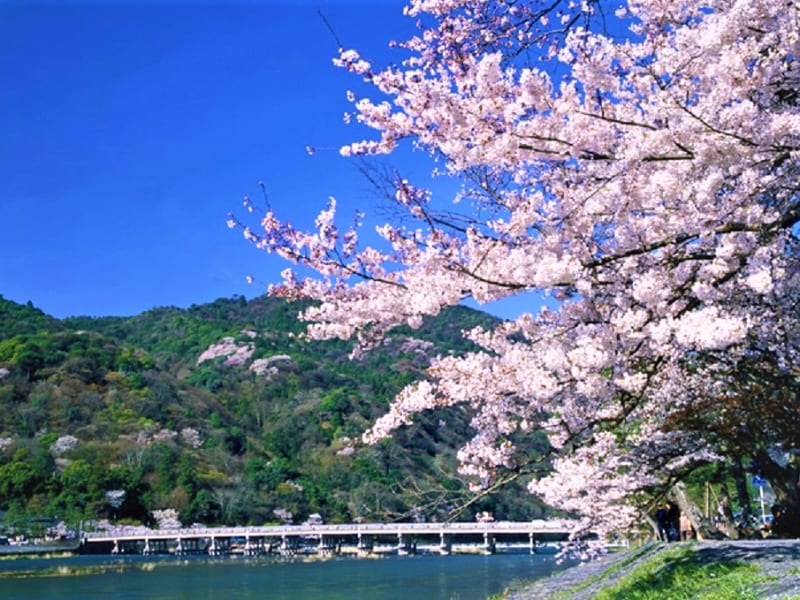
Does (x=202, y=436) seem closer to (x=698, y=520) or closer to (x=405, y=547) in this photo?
(x=405, y=547)

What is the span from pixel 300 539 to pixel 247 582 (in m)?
36.0

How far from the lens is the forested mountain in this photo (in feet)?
194

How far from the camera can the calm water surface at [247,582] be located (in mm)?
24844

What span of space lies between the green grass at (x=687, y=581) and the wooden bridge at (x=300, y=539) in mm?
42750

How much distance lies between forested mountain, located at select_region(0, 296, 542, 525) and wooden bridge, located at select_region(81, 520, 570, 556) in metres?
1.96

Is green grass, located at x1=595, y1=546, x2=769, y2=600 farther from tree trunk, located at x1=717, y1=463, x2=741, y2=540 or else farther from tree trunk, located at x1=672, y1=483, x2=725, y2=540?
tree trunk, located at x1=717, y1=463, x2=741, y2=540

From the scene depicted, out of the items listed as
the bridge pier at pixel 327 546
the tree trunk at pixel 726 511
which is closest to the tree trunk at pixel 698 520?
the tree trunk at pixel 726 511

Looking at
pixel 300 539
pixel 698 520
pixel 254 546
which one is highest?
pixel 698 520

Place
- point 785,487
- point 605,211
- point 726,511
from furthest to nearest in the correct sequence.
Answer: point 726,511, point 785,487, point 605,211

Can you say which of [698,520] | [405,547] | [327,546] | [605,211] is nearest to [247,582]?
[698,520]

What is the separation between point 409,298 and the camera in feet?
16.0

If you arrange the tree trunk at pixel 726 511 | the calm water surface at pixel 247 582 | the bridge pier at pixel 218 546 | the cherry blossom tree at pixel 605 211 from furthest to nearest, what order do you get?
the bridge pier at pixel 218 546 → the calm water surface at pixel 247 582 → the tree trunk at pixel 726 511 → the cherry blossom tree at pixel 605 211

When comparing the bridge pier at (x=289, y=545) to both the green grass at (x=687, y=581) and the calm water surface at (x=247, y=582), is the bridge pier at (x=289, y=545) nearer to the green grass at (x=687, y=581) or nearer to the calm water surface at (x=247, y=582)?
the calm water surface at (x=247, y=582)

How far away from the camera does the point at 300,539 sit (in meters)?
65.7
